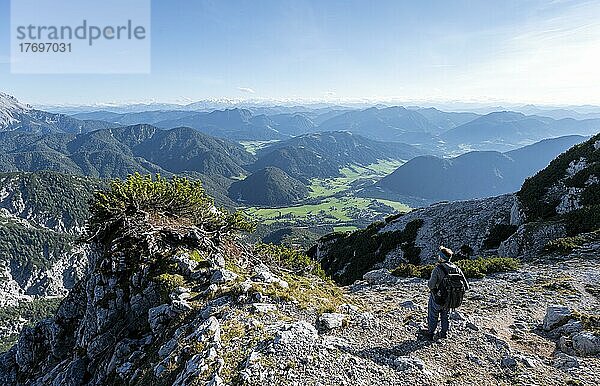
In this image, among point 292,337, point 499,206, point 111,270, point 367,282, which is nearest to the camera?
point 292,337

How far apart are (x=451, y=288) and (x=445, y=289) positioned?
0.20 meters

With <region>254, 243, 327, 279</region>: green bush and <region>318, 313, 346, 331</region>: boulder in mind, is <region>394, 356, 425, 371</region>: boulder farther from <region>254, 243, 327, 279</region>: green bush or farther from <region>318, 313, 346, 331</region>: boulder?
<region>254, 243, 327, 279</region>: green bush

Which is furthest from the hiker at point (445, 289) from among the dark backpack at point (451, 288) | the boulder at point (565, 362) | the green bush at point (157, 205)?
the green bush at point (157, 205)

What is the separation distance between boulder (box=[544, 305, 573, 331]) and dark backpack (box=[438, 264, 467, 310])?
557cm

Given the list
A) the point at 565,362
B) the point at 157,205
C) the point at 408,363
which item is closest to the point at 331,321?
the point at 408,363

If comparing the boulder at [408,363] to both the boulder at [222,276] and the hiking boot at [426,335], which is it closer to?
the hiking boot at [426,335]

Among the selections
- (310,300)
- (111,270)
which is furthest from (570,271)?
(111,270)

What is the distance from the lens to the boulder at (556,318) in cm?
1475

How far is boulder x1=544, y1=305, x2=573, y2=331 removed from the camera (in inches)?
581

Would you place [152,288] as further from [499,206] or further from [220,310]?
[499,206]

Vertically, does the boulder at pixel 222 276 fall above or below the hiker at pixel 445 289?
below

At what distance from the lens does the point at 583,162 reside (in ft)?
124

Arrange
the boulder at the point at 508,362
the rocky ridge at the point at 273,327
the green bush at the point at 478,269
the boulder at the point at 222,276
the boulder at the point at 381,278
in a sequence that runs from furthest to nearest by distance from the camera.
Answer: the boulder at the point at 381,278 < the green bush at the point at 478,269 < the boulder at the point at 222,276 < the boulder at the point at 508,362 < the rocky ridge at the point at 273,327

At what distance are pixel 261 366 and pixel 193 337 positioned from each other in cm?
352
